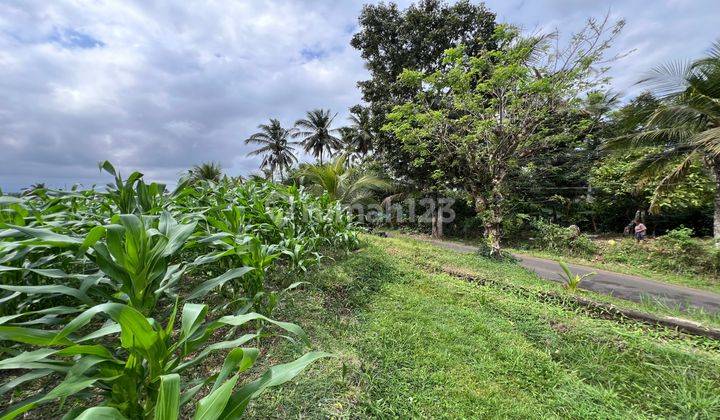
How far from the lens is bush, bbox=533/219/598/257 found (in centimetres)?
1055

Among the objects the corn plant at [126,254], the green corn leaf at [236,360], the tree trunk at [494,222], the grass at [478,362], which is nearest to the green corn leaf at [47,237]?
the corn plant at [126,254]

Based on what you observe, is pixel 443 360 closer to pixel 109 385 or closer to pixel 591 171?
pixel 109 385

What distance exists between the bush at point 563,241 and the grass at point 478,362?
8616mm

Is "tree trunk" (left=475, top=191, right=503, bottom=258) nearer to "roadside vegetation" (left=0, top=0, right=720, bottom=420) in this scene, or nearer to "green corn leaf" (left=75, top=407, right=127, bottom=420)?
"roadside vegetation" (left=0, top=0, right=720, bottom=420)

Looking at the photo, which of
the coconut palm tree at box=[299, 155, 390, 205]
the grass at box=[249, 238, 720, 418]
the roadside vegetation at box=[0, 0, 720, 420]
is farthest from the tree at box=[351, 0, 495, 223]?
the grass at box=[249, 238, 720, 418]

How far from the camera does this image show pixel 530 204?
1368cm

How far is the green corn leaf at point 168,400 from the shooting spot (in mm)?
897

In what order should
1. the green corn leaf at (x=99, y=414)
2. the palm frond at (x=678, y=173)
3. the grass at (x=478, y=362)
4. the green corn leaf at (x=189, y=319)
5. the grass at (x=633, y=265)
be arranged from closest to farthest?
1. the green corn leaf at (x=99, y=414)
2. the green corn leaf at (x=189, y=319)
3. the grass at (x=478, y=362)
4. the palm frond at (x=678, y=173)
5. the grass at (x=633, y=265)

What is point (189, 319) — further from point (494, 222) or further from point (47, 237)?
point (494, 222)

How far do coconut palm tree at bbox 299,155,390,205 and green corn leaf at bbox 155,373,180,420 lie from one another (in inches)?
398

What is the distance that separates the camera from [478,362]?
240 cm

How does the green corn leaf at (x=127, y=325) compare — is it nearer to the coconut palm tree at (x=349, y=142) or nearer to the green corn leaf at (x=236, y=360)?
the green corn leaf at (x=236, y=360)

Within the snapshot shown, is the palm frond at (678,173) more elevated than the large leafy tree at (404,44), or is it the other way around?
the large leafy tree at (404,44)

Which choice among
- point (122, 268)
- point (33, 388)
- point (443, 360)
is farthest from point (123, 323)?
point (443, 360)
